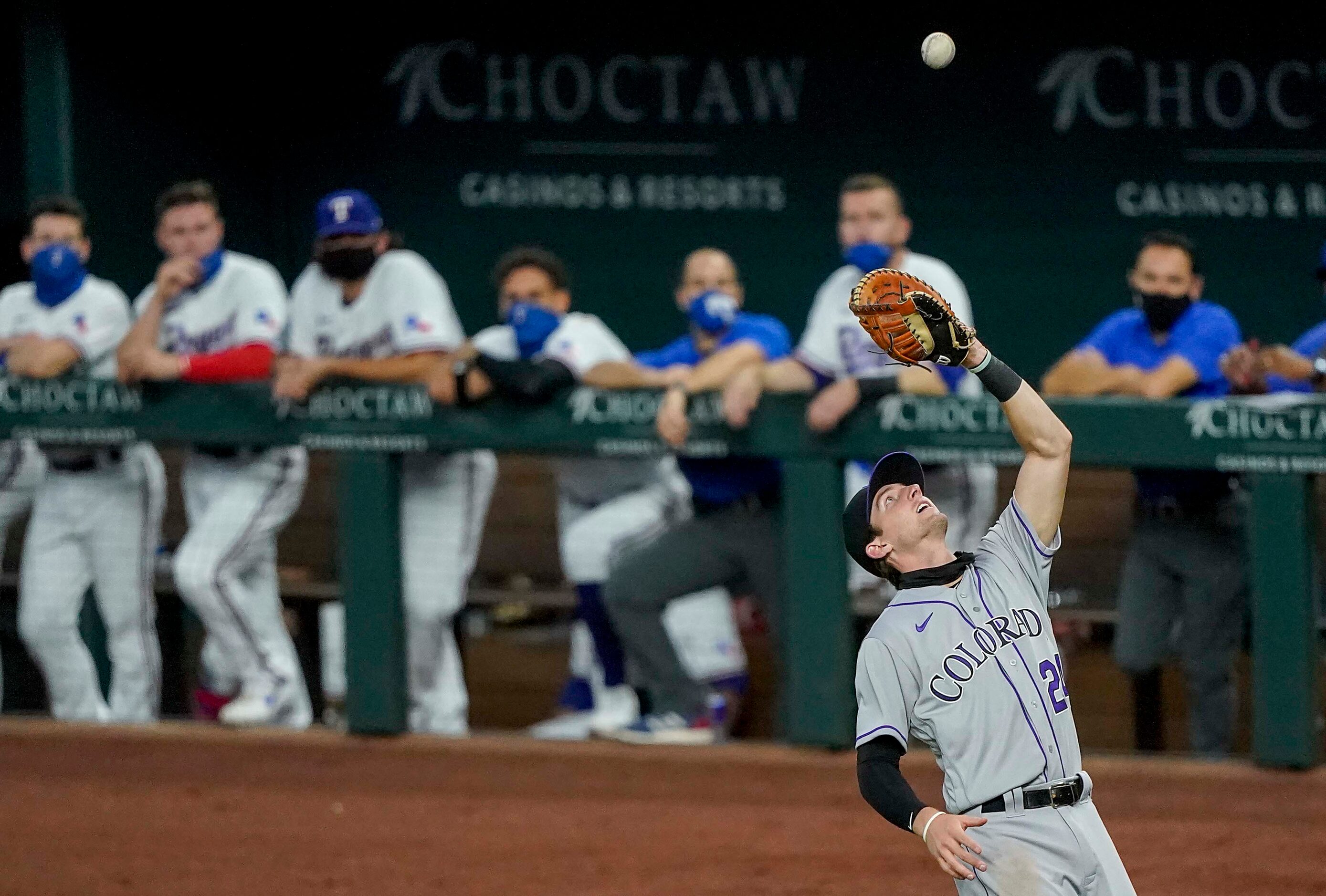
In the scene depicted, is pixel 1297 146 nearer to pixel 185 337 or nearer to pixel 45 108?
pixel 185 337

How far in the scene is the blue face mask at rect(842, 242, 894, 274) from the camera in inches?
215

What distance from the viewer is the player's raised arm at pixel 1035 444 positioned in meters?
3.31

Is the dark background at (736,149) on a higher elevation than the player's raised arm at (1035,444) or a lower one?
higher

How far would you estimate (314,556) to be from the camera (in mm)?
5941

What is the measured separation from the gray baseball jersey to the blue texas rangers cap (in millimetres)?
2962

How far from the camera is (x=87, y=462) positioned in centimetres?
600

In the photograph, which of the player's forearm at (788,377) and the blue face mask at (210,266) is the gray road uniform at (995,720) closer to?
the player's forearm at (788,377)

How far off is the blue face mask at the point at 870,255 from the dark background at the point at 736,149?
8.14 ft

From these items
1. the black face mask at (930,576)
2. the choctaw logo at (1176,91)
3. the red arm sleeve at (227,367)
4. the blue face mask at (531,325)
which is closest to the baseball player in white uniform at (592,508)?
the blue face mask at (531,325)

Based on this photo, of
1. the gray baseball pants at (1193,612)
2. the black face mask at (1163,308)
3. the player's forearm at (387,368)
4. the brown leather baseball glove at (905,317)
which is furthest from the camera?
the player's forearm at (387,368)

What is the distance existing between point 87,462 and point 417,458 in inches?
42.3

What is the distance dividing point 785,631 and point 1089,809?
221 centimetres

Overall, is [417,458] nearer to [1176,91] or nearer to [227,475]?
[227,475]

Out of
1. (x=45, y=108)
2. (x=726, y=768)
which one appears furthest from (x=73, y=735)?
(x=45, y=108)
